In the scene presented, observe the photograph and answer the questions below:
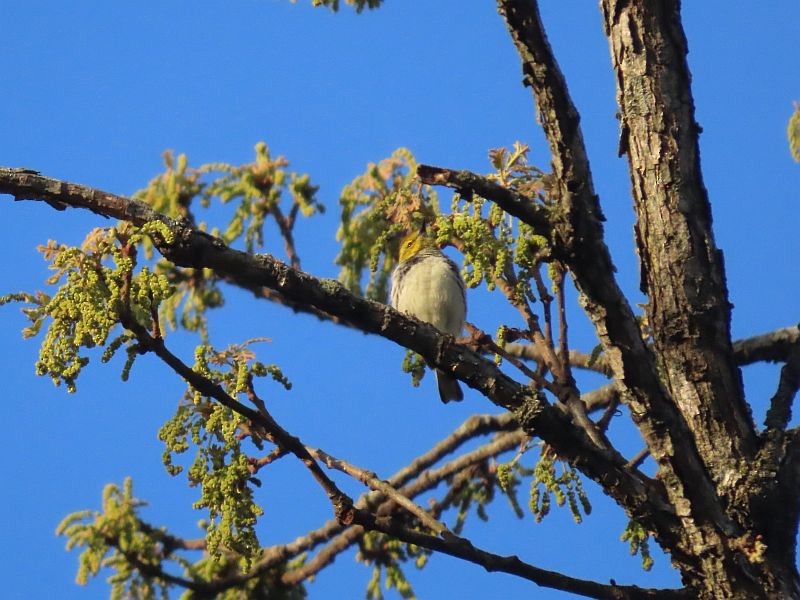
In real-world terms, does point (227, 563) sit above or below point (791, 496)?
above

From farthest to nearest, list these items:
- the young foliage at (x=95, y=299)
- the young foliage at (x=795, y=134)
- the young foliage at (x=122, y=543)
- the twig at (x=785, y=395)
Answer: the young foliage at (x=122, y=543)
the young foliage at (x=795, y=134)
the twig at (x=785, y=395)
the young foliage at (x=95, y=299)

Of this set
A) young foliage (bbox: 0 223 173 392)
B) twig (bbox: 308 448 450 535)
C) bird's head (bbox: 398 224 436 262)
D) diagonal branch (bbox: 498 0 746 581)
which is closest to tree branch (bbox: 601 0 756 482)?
diagonal branch (bbox: 498 0 746 581)

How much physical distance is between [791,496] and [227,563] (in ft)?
12.2

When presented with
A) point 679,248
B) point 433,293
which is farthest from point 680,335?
point 433,293

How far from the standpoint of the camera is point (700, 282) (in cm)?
314

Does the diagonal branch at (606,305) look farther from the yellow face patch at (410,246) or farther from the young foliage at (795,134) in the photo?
the yellow face patch at (410,246)

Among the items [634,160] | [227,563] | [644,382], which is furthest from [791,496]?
[227,563]

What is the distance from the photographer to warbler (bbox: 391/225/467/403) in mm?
6430

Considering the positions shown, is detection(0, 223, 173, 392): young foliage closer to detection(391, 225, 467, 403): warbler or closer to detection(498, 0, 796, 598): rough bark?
detection(498, 0, 796, 598): rough bark

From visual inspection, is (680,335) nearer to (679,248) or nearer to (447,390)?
(679,248)

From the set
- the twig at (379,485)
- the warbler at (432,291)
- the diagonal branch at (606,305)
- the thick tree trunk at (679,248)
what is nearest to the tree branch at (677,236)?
the thick tree trunk at (679,248)

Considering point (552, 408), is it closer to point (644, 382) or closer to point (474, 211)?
point (644, 382)

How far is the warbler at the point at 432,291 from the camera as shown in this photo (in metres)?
6.43

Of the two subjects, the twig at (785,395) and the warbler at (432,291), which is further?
the warbler at (432,291)
